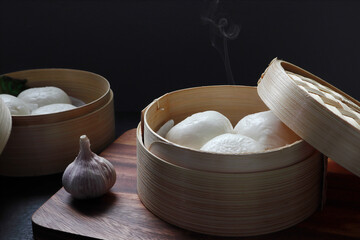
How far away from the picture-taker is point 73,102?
5.83 feet

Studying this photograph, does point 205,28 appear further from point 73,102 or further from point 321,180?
point 321,180

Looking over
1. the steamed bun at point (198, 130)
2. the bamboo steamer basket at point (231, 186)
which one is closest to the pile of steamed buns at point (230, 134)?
the steamed bun at point (198, 130)

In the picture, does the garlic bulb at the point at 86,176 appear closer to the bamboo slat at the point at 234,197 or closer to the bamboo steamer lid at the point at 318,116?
the bamboo slat at the point at 234,197

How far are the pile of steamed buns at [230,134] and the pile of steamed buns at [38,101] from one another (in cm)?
47

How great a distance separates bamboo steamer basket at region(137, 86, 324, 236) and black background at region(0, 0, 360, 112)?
3.00 ft

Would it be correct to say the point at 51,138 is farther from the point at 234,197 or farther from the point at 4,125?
the point at 234,197

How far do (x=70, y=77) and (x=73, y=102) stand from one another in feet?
0.36

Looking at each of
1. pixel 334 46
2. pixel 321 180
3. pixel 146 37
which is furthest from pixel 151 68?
pixel 321 180

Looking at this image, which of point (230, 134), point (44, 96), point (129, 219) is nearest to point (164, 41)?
point (44, 96)

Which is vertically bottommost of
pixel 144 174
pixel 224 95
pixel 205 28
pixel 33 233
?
pixel 33 233

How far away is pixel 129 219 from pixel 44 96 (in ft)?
2.37

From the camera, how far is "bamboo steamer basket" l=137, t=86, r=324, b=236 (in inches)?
38.9

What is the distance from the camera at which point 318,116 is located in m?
0.99

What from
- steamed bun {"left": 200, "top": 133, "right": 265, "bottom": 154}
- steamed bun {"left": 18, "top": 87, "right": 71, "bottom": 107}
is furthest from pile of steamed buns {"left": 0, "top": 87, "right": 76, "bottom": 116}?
steamed bun {"left": 200, "top": 133, "right": 265, "bottom": 154}
